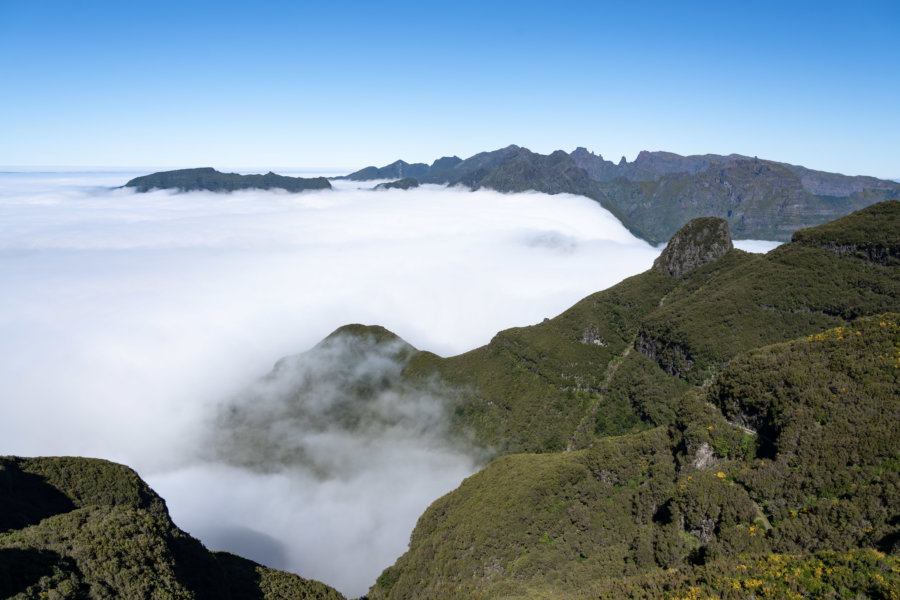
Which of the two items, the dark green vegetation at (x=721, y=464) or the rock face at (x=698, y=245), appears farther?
the rock face at (x=698, y=245)

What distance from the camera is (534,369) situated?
129m

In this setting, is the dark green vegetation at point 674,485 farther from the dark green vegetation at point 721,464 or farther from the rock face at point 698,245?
the rock face at point 698,245

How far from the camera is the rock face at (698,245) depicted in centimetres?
14162

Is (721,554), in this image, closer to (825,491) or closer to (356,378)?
(825,491)

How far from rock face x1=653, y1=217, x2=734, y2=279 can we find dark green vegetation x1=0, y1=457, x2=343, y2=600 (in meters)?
136

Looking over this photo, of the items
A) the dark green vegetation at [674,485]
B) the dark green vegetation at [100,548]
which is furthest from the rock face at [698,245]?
the dark green vegetation at [100,548]

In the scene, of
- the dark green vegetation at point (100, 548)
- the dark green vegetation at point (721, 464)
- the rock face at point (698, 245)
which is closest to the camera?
the dark green vegetation at point (100, 548)

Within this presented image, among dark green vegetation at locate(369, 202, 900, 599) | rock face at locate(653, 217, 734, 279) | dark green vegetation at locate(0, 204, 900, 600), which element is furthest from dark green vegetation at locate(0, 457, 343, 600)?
rock face at locate(653, 217, 734, 279)

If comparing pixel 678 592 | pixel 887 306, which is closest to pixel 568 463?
pixel 678 592

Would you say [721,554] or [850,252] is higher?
[850,252]

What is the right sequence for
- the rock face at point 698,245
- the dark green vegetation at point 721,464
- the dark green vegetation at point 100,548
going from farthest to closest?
the rock face at point 698,245 < the dark green vegetation at point 721,464 < the dark green vegetation at point 100,548

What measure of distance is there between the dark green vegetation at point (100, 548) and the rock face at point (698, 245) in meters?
136

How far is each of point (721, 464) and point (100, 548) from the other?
68.1m

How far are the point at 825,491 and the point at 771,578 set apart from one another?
52.9 feet
